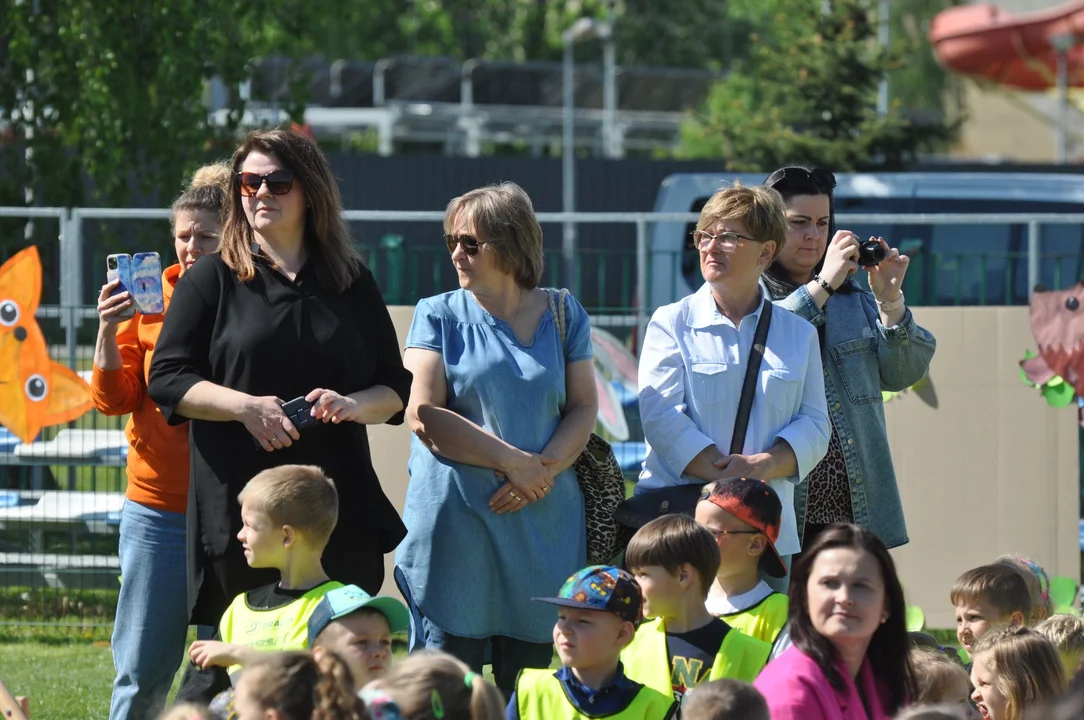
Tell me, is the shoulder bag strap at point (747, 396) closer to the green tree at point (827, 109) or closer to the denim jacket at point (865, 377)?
the denim jacket at point (865, 377)

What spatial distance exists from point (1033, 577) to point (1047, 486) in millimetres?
2530

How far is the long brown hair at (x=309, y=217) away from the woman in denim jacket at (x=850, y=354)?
1.42m

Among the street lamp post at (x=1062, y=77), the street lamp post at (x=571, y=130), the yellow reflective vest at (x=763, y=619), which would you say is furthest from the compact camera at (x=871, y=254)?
the street lamp post at (x=1062, y=77)

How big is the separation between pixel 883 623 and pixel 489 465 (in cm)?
128

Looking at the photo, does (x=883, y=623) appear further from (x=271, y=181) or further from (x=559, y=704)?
(x=271, y=181)

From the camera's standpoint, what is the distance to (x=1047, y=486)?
730cm

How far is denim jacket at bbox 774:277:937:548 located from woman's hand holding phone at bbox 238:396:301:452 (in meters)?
1.63

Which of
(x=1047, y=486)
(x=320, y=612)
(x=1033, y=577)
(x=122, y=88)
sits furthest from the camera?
(x=122, y=88)

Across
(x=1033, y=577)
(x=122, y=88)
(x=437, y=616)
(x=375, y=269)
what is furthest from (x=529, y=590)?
(x=122, y=88)

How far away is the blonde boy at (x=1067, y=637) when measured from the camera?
14.8ft

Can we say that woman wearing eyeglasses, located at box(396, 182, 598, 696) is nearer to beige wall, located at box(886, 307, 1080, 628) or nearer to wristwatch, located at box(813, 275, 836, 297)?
wristwatch, located at box(813, 275, 836, 297)

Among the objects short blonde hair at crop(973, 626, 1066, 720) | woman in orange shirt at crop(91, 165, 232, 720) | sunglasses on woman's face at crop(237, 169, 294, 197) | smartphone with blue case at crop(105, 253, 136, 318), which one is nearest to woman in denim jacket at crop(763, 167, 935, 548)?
short blonde hair at crop(973, 626, 1066, 720)

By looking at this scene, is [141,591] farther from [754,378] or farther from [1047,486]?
[1047,486]

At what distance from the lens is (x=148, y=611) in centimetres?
450
